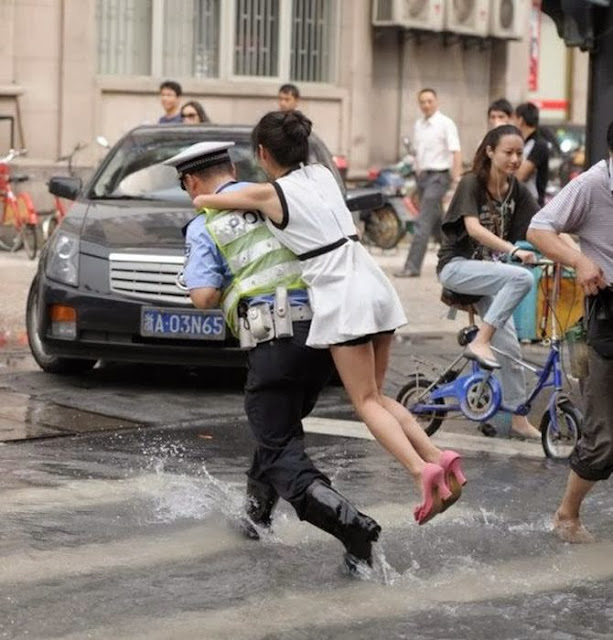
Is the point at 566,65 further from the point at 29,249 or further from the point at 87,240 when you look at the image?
the point at 87,240

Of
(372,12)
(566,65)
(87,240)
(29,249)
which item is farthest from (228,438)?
(566,65)

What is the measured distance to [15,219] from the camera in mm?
18875

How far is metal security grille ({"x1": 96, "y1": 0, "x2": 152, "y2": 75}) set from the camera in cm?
2162

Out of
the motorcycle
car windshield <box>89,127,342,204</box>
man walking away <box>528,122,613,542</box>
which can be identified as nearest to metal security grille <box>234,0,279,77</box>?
the motorcycle

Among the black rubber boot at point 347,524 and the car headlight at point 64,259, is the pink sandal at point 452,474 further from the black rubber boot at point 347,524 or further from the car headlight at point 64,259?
the car headlight at point 64,259

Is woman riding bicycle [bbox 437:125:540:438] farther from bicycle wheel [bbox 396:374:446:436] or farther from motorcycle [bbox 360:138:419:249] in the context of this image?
motorcycle [bbox 360:138:419:249]

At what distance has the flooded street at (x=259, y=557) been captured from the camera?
20.0 feet

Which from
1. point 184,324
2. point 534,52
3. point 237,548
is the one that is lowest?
point 237,548

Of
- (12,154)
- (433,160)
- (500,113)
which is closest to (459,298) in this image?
(500,113)

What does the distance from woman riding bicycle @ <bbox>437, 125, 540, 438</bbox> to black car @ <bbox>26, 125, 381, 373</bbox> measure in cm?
156

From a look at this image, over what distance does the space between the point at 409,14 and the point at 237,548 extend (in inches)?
686

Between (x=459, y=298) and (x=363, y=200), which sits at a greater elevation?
(x=363, y=200)

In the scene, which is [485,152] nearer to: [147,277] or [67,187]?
[147,277]

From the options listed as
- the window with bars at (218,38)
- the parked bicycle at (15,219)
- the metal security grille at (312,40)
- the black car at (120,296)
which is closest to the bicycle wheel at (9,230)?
the parked bicycle at (15,219)
